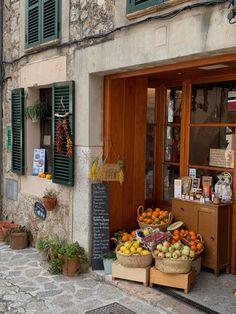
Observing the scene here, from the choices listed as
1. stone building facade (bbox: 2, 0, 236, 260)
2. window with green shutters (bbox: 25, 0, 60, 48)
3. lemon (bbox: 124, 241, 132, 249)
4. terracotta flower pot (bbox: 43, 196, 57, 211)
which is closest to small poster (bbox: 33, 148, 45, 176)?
stone building facade (bbox: 2, 0, 236, 260)

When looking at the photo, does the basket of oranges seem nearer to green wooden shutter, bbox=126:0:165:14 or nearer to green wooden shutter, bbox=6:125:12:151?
green wooden shutter, bbox=126:0:165:14

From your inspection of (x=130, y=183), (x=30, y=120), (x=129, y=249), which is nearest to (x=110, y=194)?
(x=130, y=183)

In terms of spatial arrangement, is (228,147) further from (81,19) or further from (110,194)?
(81,19)

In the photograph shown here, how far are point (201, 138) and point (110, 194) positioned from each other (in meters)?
1.52

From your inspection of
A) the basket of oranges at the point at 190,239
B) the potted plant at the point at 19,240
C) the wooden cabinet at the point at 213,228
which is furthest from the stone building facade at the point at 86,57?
the wooden cabinet at the point at 213,228

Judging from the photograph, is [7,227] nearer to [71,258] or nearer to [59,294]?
[71,258]

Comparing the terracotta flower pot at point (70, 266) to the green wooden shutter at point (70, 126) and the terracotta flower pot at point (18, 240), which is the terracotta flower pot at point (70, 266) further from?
the terracotta flower pot at point (18, 240)

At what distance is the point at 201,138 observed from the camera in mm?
5695

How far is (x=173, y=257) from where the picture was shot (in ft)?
15.5

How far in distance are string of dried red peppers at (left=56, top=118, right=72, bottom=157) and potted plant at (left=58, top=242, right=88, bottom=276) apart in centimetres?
Result: 133

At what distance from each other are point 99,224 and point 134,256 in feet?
2.71

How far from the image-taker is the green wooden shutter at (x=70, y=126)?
5785 mm

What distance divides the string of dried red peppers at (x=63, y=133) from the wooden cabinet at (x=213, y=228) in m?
1.84

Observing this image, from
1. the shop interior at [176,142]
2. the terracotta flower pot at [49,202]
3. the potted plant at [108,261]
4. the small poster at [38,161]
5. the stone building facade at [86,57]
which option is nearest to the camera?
the stone building facade at [86,57]
